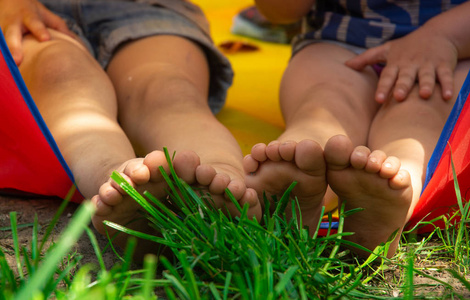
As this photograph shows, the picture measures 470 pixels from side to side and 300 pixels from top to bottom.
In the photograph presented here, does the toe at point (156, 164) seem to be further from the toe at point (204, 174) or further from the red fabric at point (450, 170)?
the red fabric at point (450, 170)

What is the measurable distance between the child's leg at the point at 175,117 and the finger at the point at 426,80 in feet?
1.21

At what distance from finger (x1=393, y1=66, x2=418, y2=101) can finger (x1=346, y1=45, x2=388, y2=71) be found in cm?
9

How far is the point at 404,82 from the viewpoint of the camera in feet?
3.48

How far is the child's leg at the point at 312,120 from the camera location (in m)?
0.73

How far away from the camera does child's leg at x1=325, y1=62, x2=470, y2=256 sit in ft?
2.32

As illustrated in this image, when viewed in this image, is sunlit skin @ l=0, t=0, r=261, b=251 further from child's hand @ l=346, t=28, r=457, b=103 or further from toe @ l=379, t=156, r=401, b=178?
child's hand @ l=346, t=28, r=457, b=103

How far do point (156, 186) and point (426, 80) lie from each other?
0.59 meters

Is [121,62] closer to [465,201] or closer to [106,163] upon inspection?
[106,163]

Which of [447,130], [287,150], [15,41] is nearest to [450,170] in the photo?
[447,130]

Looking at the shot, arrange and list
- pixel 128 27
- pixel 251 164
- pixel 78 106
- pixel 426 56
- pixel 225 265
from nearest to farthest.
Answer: pixel 225 265, pixel 251 164, pixel 78 106, pixel 426 56, pixel 128 27

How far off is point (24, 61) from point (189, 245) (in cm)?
63

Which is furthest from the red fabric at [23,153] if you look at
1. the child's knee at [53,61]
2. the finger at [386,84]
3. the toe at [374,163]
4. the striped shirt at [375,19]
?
the striped shirt at [375,19]

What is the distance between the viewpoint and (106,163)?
2.73 feet

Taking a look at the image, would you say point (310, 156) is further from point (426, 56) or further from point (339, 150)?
point (426, 56)
